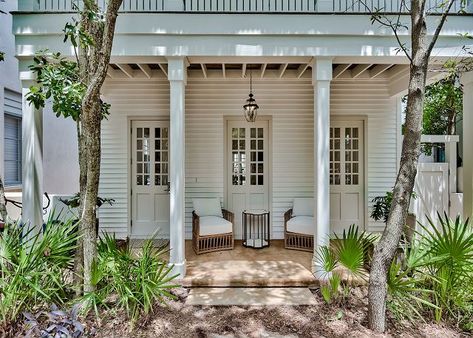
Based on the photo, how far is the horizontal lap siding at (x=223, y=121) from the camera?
5672 mm

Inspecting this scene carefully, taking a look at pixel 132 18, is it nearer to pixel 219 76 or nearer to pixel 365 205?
pixel 219 76

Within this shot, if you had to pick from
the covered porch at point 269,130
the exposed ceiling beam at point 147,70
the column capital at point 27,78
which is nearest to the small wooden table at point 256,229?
the covered porch at point 269,130

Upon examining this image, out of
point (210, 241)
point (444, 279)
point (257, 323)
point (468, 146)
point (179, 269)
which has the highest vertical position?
point (468, 146)

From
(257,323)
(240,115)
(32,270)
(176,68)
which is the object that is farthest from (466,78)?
(32,270)

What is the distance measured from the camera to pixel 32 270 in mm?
2719

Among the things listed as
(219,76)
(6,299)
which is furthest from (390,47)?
(6,299)

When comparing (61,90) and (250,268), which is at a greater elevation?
(61,90)

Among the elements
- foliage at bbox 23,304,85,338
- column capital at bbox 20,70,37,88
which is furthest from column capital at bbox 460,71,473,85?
column capital at bbox 20,70,37,88

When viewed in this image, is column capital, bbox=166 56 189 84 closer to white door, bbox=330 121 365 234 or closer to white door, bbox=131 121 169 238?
white door, bbox=131 121 169 238

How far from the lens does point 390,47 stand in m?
3.90

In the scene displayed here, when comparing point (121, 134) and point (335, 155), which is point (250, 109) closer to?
point (335, 155)

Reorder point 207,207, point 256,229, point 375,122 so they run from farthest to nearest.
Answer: point 375,122 → point 256,229 → point 207,207

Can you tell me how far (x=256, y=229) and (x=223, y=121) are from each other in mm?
2112

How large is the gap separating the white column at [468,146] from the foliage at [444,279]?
1624 mm
